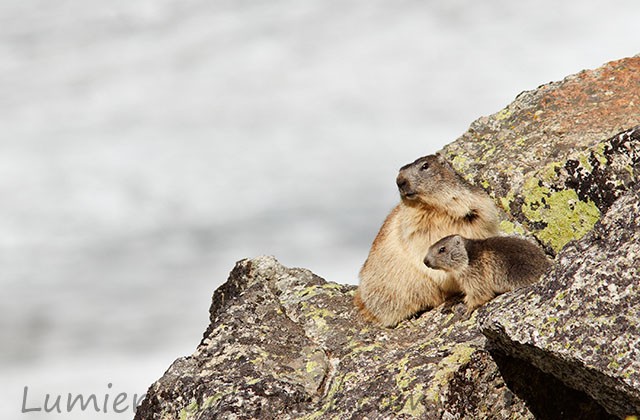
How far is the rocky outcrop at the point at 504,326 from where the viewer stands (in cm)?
739

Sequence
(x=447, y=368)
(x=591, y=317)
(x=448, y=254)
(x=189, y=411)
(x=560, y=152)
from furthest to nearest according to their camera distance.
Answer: (x=560, y=152), (x=448, y=254), (x=189, y=411), (x=447, y=368), (x=591, y=317)

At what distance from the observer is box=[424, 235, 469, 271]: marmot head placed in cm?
1067

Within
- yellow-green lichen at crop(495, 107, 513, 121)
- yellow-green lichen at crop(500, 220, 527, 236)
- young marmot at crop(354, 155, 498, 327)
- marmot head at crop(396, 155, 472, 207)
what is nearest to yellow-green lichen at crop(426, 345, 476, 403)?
young marmot at crop(354, 155, 498, 327)

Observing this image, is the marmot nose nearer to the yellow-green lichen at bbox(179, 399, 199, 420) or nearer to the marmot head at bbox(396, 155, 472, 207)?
the marmot head at bbox(396, 155, 472, 207)

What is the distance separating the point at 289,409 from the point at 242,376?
79 cm

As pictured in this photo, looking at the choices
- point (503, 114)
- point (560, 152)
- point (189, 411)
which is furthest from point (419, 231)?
point (189, 411)

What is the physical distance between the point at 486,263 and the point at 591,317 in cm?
298

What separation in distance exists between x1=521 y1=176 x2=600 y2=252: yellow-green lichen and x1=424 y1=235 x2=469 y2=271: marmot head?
1350 millimetres

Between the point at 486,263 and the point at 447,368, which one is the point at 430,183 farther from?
the point at 447,368

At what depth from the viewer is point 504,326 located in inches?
300

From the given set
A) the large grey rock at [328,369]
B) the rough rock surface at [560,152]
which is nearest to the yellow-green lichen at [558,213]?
the rough rock surface at [560,152]

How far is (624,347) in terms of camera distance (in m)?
6.98

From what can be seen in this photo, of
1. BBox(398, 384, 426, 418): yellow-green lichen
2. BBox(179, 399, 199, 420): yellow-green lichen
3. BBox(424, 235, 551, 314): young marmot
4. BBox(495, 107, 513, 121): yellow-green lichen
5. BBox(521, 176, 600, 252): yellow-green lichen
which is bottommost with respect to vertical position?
BBox(398, 384, 426, 418): yellow-green lichen

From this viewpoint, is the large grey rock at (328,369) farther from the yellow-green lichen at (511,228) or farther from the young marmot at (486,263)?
the yellow-green lichen at (511,228)
